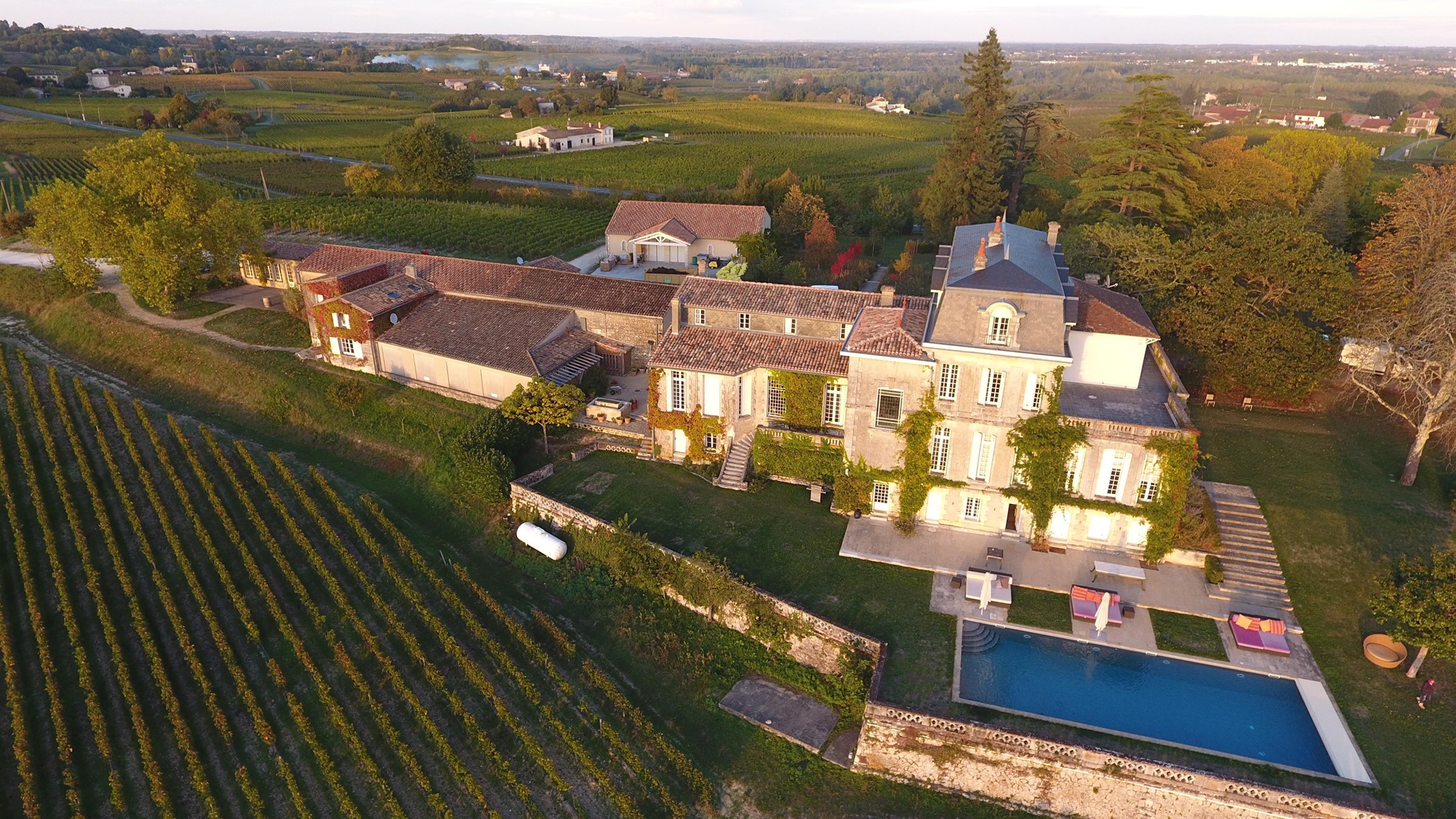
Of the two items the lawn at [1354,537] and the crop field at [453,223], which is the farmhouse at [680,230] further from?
the lawn at [1354,537]

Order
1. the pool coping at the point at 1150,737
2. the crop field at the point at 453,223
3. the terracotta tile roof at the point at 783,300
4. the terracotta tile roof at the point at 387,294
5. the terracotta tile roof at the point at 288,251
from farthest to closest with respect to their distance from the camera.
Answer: the crop field at the point at 453,223
the terracotta tile roof at the point at 288,251
the terracotta tile roof at the point at 387,294
the terracotta tile roof at the point at 783,300
the pool coping at the point at 1150,737

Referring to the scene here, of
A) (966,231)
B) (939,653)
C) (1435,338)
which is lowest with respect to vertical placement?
(939,653)

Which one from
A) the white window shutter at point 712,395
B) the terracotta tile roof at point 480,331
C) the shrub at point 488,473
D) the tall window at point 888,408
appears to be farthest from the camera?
the terracotta tile roof at point 480,331

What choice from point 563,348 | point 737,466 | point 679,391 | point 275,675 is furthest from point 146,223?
point 737,466

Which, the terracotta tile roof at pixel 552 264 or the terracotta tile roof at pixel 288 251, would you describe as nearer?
the terracotta tile roof at pixel 552 264

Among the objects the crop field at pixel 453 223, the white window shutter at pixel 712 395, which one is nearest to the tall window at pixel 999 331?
the white window shutter at pixel 712 395

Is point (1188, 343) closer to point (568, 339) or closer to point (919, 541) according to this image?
point (919, 541)

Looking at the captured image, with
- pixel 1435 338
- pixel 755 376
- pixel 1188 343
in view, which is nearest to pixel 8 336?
pixel 755 376

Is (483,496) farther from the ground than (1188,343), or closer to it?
closer to it

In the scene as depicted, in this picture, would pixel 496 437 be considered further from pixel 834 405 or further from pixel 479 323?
pixel 834 405
